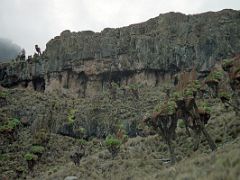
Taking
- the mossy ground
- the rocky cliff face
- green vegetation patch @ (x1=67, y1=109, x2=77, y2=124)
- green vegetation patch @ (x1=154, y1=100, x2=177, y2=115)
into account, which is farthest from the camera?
the rocky cliff face

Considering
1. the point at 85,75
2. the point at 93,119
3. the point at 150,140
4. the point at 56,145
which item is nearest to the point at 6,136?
the point at 56,145

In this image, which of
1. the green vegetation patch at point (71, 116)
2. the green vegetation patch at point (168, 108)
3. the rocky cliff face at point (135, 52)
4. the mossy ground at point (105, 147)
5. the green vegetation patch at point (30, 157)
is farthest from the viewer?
the rocky cliff face at point (135, 52)

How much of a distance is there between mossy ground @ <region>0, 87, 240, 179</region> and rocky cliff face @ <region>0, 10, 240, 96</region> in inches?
224

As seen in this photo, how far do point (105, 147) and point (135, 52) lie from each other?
108 ft

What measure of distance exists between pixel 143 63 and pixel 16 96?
1002 inches

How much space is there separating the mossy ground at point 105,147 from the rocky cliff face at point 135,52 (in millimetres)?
5680

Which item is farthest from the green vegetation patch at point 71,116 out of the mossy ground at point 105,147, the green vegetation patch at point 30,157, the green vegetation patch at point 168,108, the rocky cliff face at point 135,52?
the green vegetation patch at point 168,108

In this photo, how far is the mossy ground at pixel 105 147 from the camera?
2364cm

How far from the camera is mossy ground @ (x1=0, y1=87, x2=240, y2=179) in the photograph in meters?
23.6

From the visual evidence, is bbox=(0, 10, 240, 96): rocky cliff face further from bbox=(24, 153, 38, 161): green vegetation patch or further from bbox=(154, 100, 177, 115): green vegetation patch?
bbox=(154, 100, 177, 115): green vegetation patch

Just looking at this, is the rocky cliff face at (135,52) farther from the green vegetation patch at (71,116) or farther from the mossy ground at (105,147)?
the green vegetation patch at (71,116)

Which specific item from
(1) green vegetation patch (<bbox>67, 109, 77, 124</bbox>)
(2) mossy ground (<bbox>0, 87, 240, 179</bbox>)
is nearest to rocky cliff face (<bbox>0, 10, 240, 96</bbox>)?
(2) mossy ground (<bbox>0, 87, 240, 179</bbox>)

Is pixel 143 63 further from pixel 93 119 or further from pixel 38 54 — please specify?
pixel 38 54

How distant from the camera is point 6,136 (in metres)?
57.6
